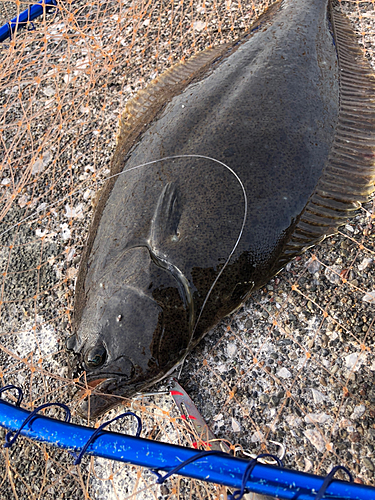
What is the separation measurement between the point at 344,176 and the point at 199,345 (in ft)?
4.98

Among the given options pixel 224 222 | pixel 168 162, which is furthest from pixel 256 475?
pixel 168 162

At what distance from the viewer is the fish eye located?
219cm

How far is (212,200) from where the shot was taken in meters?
2.37

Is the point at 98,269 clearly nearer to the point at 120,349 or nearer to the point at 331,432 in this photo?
the point at 120,349

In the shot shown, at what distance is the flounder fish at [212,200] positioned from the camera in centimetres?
227

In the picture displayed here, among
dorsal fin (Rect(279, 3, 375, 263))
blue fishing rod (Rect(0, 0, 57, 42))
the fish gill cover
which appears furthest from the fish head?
blue fishing rod (Rect(0, 0, 57, 42))

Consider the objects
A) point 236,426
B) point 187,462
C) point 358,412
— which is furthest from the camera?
point 236,426

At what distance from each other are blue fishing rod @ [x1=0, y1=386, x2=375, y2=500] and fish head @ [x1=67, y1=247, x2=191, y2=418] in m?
0.54

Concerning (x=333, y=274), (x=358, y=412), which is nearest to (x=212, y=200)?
(x=333, y=274)

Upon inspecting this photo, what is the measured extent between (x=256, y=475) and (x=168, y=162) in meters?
1.77

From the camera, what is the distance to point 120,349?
2207 mm

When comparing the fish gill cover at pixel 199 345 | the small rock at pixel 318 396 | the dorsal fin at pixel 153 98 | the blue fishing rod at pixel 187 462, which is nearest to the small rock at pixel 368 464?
the fish gill cover at pixel 199 345

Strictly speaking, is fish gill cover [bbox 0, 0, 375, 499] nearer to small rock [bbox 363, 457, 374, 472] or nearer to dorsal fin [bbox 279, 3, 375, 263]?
small rock [bbox 363, 457, 374, 472]

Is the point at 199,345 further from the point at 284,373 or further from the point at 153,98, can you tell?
the point at 153,98
